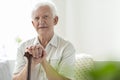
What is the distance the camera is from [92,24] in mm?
2902

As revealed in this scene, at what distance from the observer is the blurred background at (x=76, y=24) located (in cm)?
271

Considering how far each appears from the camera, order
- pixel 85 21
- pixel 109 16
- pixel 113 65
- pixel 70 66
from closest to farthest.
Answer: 1. pixel 113 65
2. pixel 70 66
3. pixel 109 16
4. pixel 85 21

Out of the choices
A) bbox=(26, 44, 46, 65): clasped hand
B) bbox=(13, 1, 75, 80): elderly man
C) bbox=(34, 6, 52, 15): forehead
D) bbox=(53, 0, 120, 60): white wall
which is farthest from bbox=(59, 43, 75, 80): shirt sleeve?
bbox=(53, 0, 120, 60): white wall

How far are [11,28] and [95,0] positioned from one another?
0.99 metres

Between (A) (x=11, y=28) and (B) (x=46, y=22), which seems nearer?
(B) (x=46, y=22)

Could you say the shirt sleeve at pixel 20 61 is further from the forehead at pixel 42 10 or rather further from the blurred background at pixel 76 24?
the blurred background at pixel 76 24

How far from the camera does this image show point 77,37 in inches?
120

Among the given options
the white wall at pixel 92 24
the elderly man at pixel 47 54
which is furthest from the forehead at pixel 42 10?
the white wall at pixel 92 24

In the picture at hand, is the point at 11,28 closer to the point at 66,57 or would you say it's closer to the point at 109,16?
the point at 109,16

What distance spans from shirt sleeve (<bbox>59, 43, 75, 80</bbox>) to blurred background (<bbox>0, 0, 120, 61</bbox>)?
3.61 ft

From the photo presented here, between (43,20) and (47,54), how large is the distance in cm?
23

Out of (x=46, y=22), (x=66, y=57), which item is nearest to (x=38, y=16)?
(x=46, y=22)

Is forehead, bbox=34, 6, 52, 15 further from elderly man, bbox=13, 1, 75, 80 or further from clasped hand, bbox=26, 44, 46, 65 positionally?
clasped hand, bbox=26, 44, 46, 65

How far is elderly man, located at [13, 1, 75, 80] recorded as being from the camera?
4.76ft
